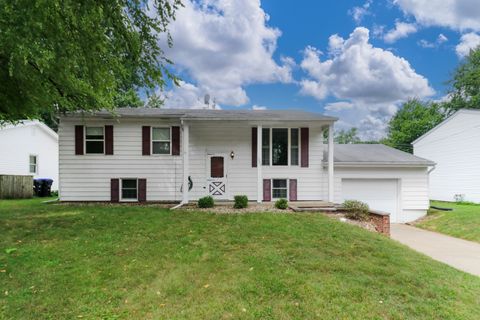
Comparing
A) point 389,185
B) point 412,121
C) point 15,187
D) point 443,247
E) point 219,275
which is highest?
point 412,121

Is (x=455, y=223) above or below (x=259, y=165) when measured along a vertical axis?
below

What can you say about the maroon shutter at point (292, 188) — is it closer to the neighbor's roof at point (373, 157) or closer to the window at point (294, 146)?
the window at point (294, 146)

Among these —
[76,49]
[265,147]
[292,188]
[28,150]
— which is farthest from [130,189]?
[28,150]

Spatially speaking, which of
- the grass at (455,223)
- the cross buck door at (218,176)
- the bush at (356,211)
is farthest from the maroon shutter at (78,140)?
the grass at (455,223)

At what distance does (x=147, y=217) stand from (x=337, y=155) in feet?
28.7

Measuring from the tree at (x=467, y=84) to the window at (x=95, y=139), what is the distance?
35.8 meters

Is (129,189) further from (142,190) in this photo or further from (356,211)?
(356,211)

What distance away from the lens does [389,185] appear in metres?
11.7

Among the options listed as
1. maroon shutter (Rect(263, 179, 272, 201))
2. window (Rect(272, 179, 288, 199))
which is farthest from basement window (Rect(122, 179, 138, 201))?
window (Rect(272, 179, 288, 199))

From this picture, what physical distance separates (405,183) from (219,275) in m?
10.7

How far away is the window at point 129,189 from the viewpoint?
1105 cm

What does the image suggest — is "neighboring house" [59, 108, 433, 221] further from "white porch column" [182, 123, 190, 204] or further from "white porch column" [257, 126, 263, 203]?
"white porch column" [182, 123, 190, 204]

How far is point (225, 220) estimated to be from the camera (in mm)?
7461

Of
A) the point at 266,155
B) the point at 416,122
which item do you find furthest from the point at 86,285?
the point at 416,122
